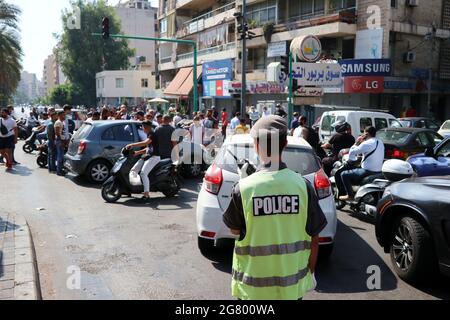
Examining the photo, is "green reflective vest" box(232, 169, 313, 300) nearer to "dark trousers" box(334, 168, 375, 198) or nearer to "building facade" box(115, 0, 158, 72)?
"dark trousers" box(334, 168, 375, 198)

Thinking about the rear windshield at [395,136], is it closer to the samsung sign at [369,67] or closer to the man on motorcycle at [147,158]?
the man on motorcycle at [147,158]

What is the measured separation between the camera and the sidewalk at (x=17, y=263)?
14.1 ft

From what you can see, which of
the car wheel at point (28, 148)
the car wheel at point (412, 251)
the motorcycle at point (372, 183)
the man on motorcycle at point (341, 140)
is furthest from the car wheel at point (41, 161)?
the car wheel at point (412, 251)

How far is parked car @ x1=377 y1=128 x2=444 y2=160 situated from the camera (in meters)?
→ 11.7

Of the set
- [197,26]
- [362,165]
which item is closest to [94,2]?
[197,26]

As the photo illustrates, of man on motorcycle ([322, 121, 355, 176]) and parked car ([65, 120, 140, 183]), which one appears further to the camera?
parked car ([65, 120, 140, 183])

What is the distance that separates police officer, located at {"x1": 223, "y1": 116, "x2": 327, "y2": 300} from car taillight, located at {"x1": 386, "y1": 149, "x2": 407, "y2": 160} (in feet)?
31.8

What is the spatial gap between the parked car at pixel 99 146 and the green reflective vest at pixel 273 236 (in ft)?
29.1

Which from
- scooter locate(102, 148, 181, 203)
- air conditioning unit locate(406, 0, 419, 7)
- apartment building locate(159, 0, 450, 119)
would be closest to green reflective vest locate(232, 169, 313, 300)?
scooter locate(102, 148, 181, 203)

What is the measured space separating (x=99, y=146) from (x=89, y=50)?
5503cm

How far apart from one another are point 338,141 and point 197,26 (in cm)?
3348

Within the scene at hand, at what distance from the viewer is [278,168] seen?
8.61 feet

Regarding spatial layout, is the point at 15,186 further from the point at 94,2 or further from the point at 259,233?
the point at 94,2

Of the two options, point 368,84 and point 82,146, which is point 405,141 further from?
point 368,84
